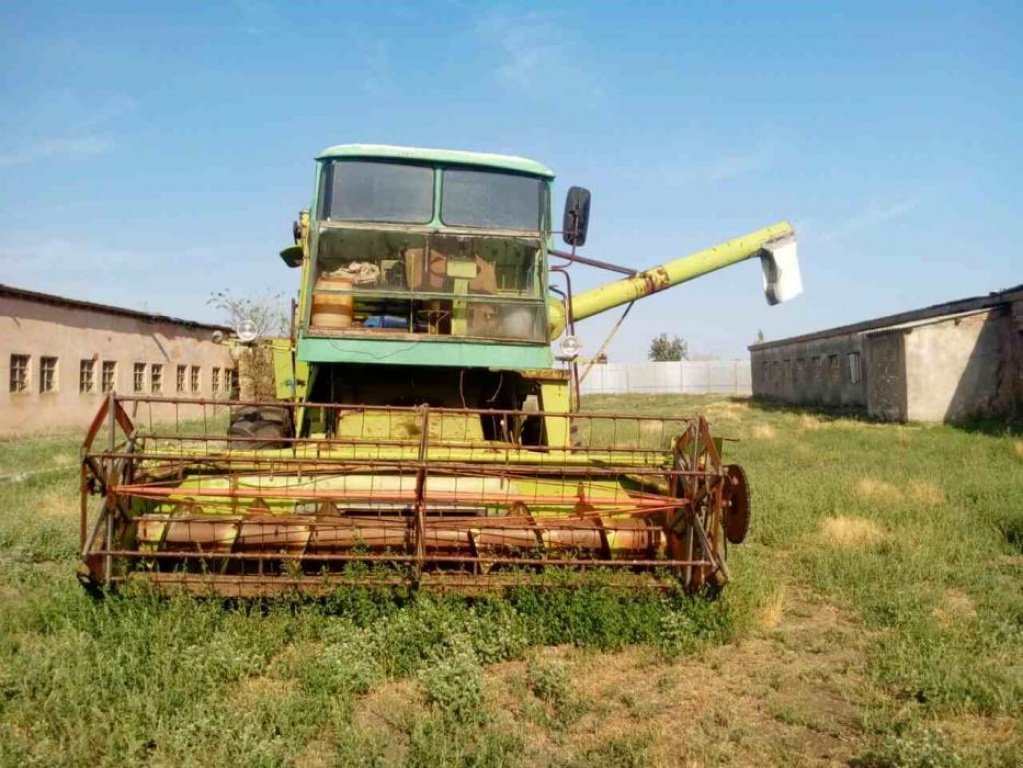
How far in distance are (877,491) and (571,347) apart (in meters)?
5.23

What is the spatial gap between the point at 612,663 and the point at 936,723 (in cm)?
160

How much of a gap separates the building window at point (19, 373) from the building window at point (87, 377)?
7.71ft

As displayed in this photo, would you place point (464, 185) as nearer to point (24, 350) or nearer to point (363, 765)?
point (363, 765)

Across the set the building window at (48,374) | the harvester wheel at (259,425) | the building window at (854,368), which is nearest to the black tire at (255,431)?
the harvester wheel at (259,425)

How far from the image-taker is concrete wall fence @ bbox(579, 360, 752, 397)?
2159 inches

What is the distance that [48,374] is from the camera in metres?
22.7

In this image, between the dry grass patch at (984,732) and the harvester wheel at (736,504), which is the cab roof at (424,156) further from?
the dry grass patch at (984,732)

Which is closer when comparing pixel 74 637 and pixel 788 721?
pixel 788 721

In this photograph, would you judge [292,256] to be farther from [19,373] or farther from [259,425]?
[19,373]

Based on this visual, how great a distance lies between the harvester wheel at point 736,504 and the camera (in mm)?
4867

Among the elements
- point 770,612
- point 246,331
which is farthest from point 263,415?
point 770,612

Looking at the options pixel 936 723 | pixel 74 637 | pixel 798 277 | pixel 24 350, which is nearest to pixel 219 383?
pixel 24 350

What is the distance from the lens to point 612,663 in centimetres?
448

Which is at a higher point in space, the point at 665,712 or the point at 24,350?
the point at 24,350
